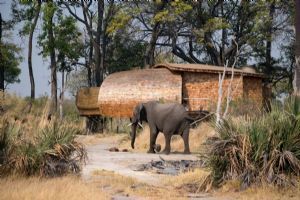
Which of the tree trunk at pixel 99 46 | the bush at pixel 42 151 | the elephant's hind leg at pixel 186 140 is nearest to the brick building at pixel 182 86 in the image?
the elephant's hind leg at pixel 186 140

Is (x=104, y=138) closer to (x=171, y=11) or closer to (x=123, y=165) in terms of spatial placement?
(x=171, y=11)

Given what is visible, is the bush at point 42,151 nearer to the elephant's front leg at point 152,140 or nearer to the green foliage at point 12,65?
the elephant's front leg at point 152,140

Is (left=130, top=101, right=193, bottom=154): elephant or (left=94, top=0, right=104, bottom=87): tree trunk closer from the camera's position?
(left=130, top=101, right=193, bottom=154): elephant

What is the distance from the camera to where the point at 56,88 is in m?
36.6

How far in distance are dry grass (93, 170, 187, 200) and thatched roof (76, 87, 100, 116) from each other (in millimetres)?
19384

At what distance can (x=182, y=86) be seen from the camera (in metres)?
25.0

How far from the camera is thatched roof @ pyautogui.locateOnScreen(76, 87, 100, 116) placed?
31828mm

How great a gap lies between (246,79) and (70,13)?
15.8 metres

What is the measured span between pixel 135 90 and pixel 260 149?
51.0ft

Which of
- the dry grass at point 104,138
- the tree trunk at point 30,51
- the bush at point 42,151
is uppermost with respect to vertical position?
the tree trunk at point 30,51

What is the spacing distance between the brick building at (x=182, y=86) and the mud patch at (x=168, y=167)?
887 centimetres

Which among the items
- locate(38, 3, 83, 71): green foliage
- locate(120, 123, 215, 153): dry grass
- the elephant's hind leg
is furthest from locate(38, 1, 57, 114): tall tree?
the elephant's hind leg

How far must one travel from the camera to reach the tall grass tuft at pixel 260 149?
10.6m

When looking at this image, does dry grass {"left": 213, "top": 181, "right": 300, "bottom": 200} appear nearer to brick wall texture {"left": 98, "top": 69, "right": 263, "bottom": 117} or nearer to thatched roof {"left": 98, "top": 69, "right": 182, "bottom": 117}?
brick wall texture {"left": 98, "top": 69, "right": 263, "bottom": 117}
